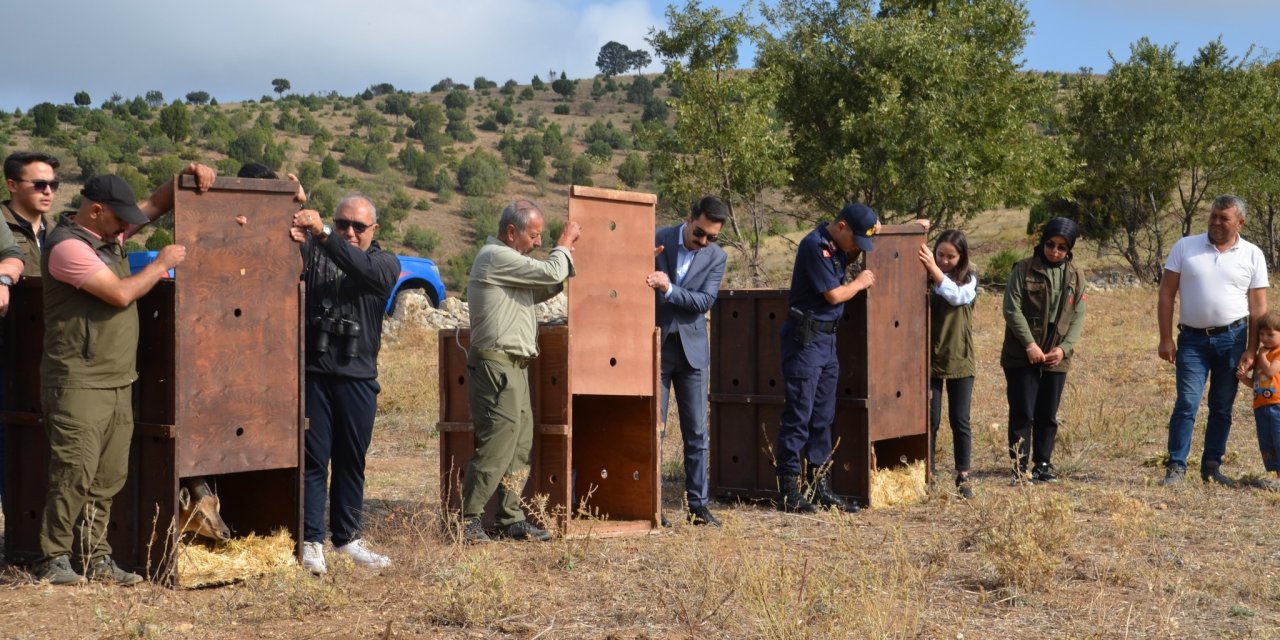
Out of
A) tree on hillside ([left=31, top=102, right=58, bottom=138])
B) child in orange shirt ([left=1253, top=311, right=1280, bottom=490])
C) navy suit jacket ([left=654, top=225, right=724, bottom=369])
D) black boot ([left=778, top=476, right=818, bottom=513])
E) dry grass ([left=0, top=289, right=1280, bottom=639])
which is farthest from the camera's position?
tree on hillside ([left=31, top=102, right=58, bottom=138])

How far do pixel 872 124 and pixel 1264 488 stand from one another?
51.8 feet

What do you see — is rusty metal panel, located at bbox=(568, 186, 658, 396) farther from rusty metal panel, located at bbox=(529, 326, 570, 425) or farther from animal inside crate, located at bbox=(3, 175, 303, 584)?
animal inside crate, located at bbox=(3, 175, 303, 584)

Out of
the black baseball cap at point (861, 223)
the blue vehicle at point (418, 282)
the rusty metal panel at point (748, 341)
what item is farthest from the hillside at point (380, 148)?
the black baseball cap at point (861, 223)

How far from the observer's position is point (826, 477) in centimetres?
773

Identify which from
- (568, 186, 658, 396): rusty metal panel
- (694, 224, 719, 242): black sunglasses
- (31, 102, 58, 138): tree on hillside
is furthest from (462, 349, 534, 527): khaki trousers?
(31, 102, 58, 138): tree on hillside

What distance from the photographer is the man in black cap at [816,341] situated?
725 centimetres

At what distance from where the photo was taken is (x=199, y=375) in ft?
17.5

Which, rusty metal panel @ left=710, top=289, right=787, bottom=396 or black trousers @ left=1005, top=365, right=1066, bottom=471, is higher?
rusty metal panel @ left=710, top=289, right=787, bottom=396

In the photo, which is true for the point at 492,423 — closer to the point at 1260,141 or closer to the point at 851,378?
the point at 851,378

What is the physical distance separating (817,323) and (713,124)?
588 inches

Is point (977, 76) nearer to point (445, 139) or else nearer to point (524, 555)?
point (524, 555)

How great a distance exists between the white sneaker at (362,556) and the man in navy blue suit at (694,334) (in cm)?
186

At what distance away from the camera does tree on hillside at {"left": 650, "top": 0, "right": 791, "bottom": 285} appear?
2159 centimetres

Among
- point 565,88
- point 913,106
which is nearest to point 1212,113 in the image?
point 913,106
